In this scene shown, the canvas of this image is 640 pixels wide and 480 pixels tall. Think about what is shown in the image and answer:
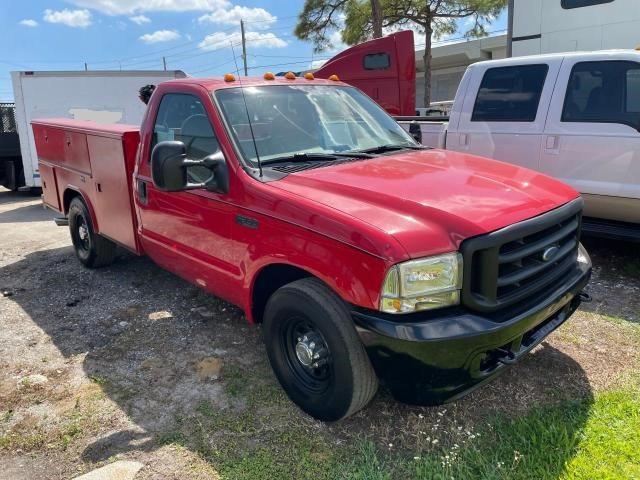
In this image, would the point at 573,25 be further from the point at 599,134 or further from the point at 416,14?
the point at 416,14

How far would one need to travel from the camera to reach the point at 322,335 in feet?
9.18

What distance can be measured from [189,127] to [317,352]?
6.35 feet

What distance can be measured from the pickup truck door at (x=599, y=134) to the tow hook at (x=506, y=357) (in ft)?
9.99

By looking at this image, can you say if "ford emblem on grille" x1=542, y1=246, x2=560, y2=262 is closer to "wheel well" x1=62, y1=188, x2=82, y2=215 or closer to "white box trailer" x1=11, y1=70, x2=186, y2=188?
"wheel well" x1=62, y1=188, x2=82, y2=215

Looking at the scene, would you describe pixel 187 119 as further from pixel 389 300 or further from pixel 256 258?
pixel 389 300

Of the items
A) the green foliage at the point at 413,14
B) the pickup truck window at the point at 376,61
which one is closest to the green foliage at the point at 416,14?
the green foliage at the point at 413,14

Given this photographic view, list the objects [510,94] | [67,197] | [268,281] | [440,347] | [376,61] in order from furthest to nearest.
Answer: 1. [376,61]
2. [67,197]
3. [510,94]
4. [268,281]
5. [440,347]

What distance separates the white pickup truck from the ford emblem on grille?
2189mm

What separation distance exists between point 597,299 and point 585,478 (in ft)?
7.96

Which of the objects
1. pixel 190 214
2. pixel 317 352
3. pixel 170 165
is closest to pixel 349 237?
pixel 317 352

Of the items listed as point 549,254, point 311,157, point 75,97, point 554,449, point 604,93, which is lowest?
point 554,449

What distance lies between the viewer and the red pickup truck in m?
2.52

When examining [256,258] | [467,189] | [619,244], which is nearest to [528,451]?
[467,189]

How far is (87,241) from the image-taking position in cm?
586
